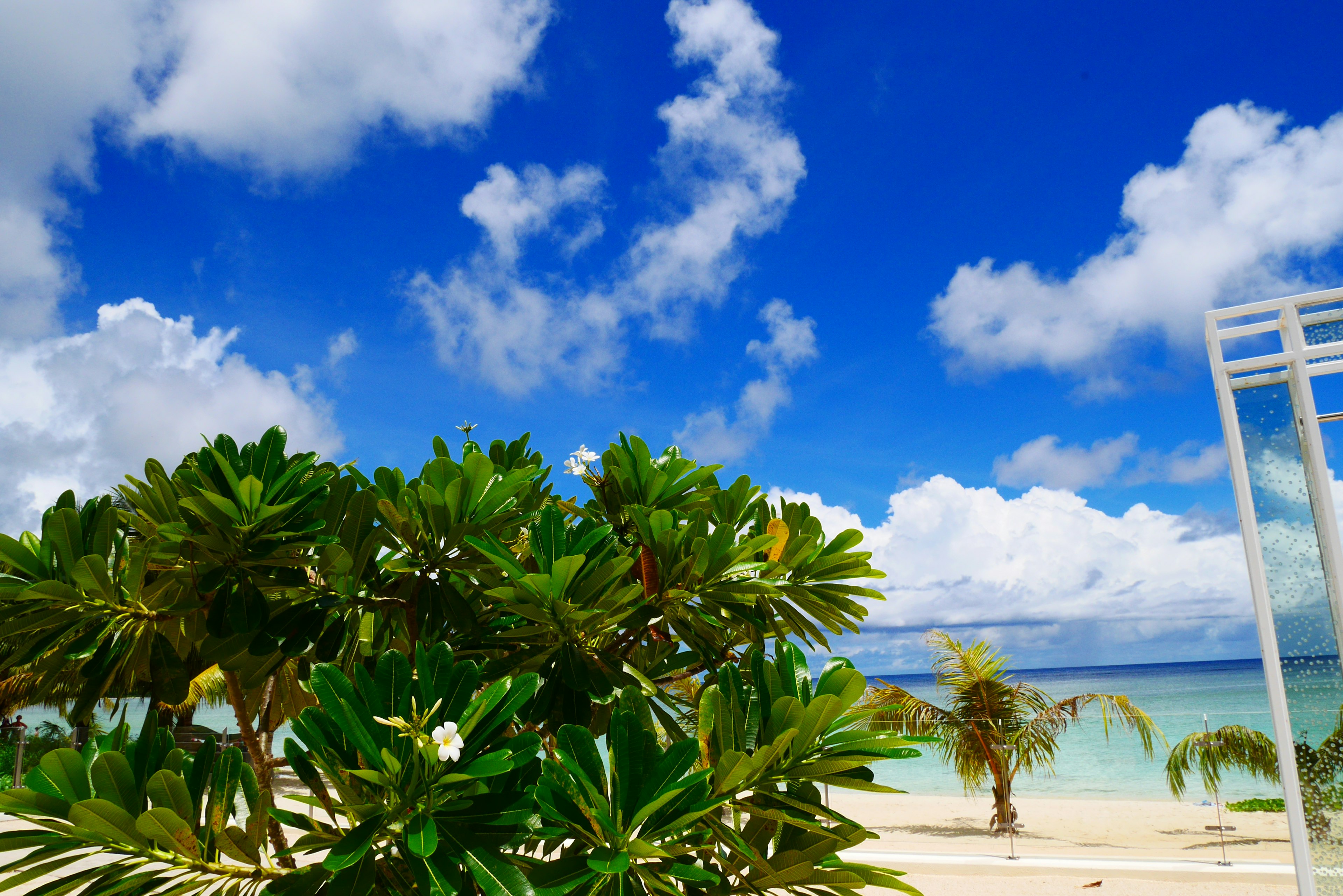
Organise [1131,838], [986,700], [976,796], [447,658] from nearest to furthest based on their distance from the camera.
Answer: [447,658] → [986,700] → [1131,838] → [976,796]

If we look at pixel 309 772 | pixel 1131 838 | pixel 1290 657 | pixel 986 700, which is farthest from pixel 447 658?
pixel 1131 838

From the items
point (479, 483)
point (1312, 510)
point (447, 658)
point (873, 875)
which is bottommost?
point (873, 875)

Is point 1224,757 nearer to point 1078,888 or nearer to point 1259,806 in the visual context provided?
point 1078,888

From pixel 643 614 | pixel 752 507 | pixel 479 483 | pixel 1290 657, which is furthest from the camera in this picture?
pixel 1290 657

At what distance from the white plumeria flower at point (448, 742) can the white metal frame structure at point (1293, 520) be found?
126 inches

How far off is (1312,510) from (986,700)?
6289 millimetres

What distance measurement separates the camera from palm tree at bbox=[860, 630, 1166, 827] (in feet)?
28.4

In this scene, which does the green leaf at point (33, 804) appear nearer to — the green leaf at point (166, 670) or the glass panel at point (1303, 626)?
the green leaf at point (166, 670)

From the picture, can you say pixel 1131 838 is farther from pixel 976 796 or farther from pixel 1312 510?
pixel 1312 510

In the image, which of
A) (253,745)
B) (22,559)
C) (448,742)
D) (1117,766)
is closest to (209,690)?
(253,745)

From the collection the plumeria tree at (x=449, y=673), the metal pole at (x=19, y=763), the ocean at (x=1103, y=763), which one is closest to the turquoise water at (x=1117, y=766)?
the ocean at (x=1103, y=763)

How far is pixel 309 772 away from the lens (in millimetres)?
1250

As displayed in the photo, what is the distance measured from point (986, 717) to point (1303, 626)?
6.23m

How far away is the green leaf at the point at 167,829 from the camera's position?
3.67ft
